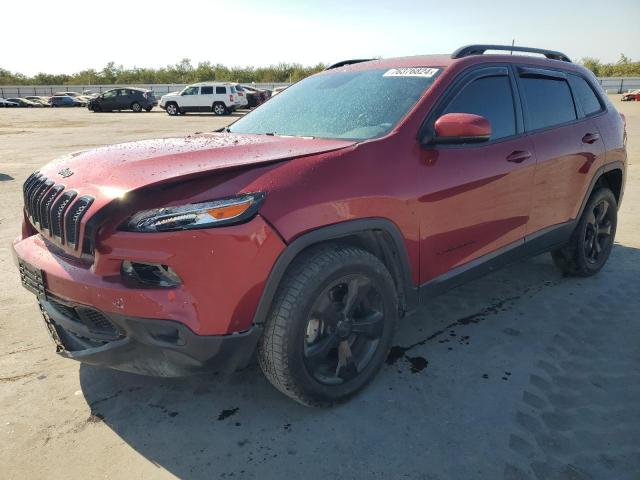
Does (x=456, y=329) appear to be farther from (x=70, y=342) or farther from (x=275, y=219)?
(x=70, y=342)

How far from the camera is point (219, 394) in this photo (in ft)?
8.87

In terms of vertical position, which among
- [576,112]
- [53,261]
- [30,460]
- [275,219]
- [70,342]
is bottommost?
[30,460]

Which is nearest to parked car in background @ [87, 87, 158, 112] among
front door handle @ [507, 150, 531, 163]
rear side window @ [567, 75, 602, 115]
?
rear side window @ [567, 75, 602, 115]

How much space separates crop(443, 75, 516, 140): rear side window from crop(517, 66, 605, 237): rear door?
0.65ft

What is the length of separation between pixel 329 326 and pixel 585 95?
10.4 ft

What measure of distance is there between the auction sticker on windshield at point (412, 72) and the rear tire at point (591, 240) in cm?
202

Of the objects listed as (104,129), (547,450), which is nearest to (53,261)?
(547,450)

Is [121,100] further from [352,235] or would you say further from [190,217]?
[190,217]

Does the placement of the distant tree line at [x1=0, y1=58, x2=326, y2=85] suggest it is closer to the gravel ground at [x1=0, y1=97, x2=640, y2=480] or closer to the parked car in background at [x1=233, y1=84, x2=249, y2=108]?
the parked car in background at [x1=233, y1=84, x2=249, y2=108]

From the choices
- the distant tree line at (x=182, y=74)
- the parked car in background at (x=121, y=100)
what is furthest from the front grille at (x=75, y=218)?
the distant tree line at (x=182, y=74)

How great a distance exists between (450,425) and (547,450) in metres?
0.43

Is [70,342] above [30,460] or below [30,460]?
above

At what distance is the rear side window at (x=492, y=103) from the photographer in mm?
3064

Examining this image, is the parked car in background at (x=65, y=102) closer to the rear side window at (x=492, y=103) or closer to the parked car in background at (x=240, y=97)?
the parked car in background at (x=240, y=97)
